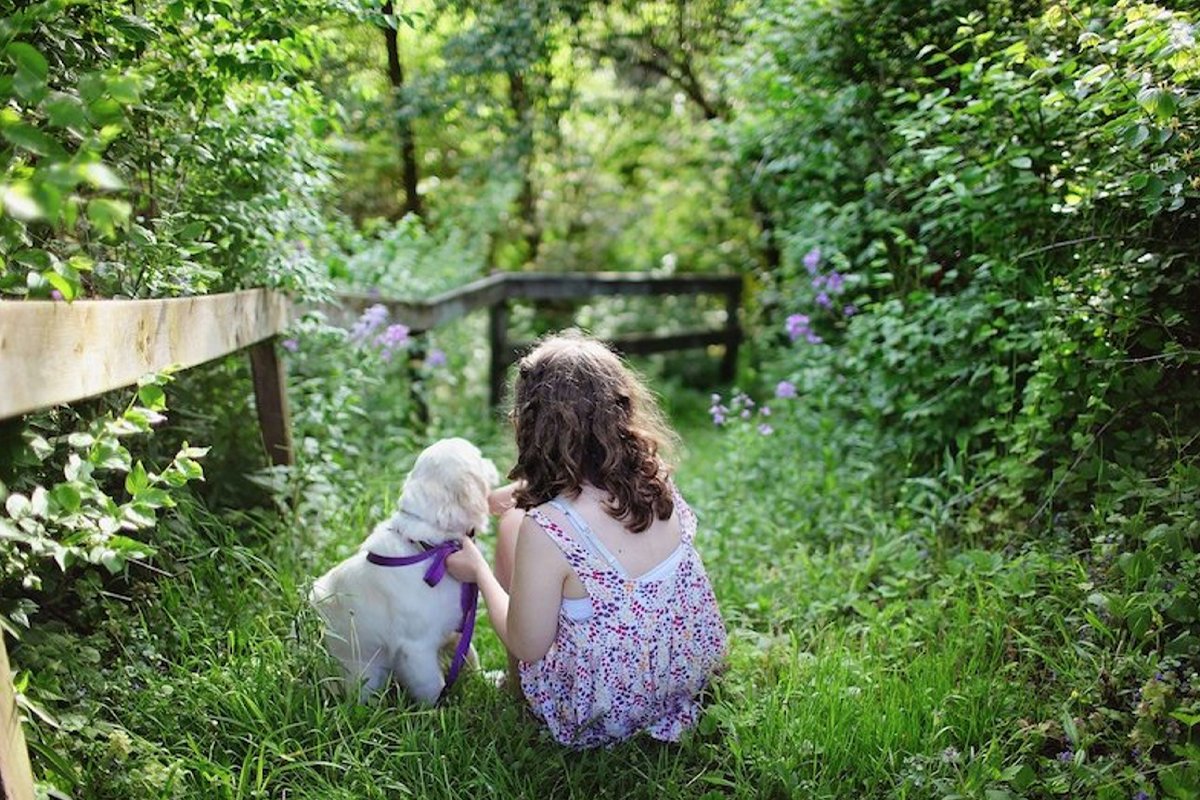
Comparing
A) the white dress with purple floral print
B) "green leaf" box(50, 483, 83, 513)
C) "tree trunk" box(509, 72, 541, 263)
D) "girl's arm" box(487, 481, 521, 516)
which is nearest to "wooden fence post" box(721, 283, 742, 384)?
"tree trunk" box(509, 72, 541, 263)

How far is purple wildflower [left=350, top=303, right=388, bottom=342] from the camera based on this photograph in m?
4.10

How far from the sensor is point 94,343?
1.78m

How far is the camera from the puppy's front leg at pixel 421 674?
8.62 feet

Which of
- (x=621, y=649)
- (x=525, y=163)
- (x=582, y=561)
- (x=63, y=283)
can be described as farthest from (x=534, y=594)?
(x=525, y=163)

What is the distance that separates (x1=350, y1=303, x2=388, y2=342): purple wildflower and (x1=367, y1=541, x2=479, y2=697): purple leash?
1658 millimetres

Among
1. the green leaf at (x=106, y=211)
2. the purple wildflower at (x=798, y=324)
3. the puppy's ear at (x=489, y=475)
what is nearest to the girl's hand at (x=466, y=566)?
the puppy's ear at (x=489, y=475)

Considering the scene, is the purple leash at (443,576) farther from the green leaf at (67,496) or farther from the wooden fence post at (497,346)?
the wooden fence post at (497,346)

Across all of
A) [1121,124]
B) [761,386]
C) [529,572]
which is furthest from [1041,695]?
[761,386]

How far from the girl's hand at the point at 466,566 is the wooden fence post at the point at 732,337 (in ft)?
20.1

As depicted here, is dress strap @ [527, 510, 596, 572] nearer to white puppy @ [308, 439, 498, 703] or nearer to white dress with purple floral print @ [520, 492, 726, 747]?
white dress with purple floral print @ [520, 492, 726, 747]

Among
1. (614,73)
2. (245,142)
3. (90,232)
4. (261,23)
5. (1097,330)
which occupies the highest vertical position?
(614,73)

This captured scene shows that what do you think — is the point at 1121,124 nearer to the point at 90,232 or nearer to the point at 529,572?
the point at 529,572

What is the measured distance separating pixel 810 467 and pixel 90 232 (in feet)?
10.0

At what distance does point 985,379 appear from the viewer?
3.82 metres
